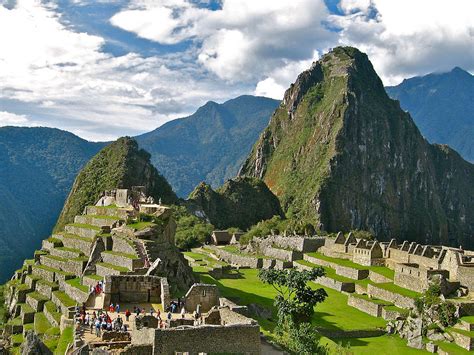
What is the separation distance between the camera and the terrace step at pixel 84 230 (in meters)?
46.8

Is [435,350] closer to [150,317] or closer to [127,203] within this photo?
[150,317]

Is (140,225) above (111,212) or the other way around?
the other way around

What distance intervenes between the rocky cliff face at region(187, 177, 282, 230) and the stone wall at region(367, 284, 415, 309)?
76107 mm

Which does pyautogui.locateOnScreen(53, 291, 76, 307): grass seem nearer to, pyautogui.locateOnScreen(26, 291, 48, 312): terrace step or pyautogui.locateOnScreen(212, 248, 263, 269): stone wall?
pyautogui.locateOnScreen(26, 291, 48, 312): terrace step

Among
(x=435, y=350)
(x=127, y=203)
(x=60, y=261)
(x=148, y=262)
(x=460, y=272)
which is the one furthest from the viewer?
(x=127, y=203)

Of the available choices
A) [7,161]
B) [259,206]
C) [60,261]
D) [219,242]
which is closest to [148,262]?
[60,261]

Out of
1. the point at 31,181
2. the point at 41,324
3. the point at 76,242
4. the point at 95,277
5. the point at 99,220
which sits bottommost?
the point at 41,324

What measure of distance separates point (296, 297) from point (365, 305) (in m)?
10.6

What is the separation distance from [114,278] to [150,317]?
5.84 metres

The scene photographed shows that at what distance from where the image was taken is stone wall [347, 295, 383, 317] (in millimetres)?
49500

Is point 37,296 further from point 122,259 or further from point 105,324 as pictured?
point 105,324

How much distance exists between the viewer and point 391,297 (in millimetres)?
51000

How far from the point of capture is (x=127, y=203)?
57062mm

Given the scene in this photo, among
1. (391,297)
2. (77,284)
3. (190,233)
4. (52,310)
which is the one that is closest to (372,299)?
(391,297)
